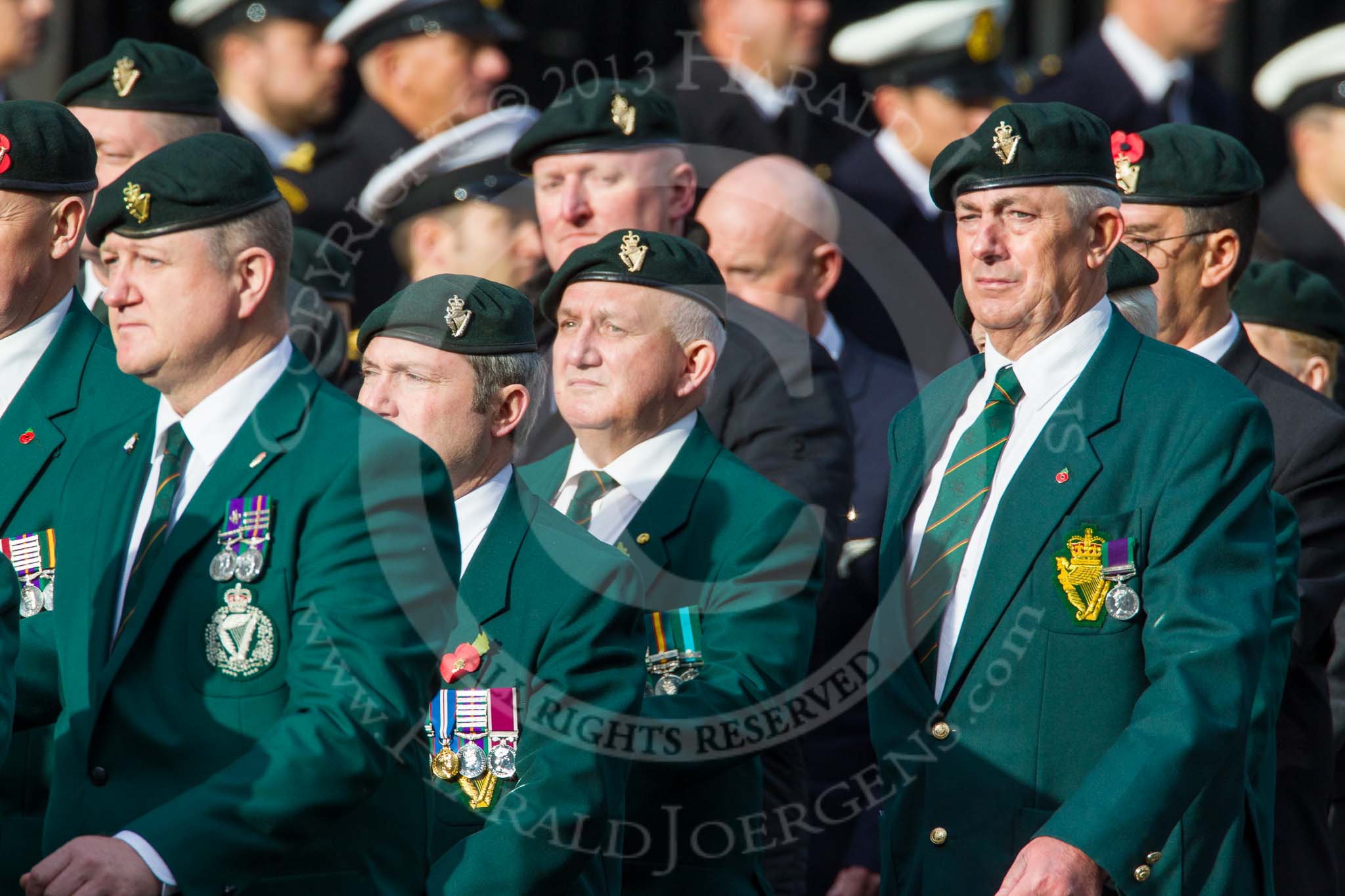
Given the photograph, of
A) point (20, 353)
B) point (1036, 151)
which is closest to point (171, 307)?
point (20, 353)

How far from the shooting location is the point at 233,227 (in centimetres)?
395

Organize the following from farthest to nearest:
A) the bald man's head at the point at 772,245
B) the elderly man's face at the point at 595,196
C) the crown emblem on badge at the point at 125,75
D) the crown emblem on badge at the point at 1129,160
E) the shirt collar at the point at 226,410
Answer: the bald man's head at the point at 772,245
the elderly man's face at the point at 595,196
the crown emblem on badge at the point at 125,75
the crown emblem on badge at the point at 1129,160
the shirt collar at the point at 226,410

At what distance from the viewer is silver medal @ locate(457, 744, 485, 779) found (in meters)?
4.25

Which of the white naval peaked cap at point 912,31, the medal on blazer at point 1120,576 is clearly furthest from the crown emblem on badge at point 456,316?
the white naval peaked cap at point 912,31

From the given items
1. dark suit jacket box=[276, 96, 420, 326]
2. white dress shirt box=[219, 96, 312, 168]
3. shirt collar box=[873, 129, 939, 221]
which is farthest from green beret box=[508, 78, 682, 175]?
white dress shirt box=[219, 96, 312, 168]

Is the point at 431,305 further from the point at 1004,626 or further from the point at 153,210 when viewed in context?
the point at 1004,626

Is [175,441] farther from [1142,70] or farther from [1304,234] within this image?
[1304,234]

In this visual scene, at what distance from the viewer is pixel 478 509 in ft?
14.6

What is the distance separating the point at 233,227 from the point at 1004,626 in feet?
5.45

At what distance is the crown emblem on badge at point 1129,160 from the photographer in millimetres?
5570

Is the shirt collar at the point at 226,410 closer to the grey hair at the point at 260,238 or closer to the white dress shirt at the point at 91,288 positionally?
the grey hair at the point at 260,238

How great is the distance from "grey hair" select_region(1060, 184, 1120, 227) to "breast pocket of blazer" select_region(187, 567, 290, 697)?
1743 millimetres

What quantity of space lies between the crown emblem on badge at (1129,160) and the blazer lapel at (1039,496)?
154 centimetres

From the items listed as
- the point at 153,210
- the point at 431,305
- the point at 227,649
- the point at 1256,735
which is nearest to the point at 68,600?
the point at 227,649
